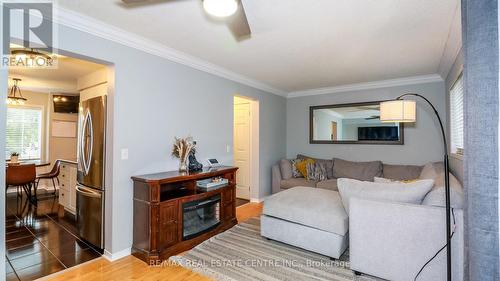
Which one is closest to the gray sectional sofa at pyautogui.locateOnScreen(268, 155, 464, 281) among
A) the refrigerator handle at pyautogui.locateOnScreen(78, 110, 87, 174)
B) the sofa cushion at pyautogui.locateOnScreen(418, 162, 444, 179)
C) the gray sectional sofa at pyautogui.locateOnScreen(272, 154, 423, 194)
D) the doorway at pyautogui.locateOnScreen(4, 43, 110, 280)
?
the sofa cushion at pyautogui.locateOnScreen(418, 162, 444, 179)

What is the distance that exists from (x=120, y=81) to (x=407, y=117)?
3269mm

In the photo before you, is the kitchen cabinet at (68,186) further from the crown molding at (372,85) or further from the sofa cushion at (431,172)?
the sofa cushion at (431,172)

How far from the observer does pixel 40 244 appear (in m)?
2.78

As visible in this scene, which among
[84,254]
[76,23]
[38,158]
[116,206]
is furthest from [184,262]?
[38,158]

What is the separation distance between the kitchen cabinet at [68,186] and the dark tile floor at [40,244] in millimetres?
144

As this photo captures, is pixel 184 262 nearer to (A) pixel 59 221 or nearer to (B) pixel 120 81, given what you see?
(B) pixel 120 81

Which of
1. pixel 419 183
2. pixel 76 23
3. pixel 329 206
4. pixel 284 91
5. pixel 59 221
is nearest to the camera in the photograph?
pixel 419 183

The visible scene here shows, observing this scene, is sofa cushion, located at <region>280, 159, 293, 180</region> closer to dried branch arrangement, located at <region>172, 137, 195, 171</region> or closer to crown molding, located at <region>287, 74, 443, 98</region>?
crown molding, located at <region>287, 74, 443, 98</region>

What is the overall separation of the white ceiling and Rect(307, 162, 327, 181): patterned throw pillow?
1.84 meters

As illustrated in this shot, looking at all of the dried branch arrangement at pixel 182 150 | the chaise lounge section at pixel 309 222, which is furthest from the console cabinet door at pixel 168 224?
the chaise lounge section at pixel 309 222

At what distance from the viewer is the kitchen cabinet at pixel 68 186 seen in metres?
3.84

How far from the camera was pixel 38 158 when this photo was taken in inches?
221

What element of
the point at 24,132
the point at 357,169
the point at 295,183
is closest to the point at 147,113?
the point at 295,183

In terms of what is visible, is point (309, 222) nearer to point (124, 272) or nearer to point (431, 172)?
point (431, 172)
